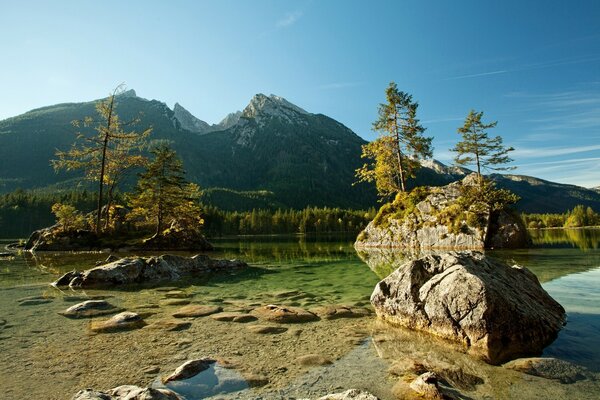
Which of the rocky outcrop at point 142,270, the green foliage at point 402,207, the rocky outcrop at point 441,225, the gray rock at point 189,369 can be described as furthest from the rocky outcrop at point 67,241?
the gray rock at point 189,369

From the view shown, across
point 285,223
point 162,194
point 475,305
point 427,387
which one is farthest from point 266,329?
point 285,223

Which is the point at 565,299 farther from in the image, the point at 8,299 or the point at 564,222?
the point at 564,222

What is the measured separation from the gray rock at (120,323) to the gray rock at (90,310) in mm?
1285

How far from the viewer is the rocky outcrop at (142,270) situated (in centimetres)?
1778

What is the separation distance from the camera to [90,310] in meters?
12.1

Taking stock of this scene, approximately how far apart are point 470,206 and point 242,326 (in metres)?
34.9

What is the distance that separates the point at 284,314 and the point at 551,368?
23.8 ft

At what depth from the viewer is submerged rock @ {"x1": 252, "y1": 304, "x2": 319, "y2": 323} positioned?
11000mm

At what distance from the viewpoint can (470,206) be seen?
37938 millimetres

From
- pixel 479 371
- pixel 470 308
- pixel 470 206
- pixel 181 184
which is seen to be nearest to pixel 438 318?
pixel 470 308

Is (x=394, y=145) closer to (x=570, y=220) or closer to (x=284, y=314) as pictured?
(x=284, y=314)

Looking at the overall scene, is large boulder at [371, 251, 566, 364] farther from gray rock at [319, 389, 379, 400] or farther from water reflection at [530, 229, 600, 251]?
water reflection at [530, 229, 600, 251]

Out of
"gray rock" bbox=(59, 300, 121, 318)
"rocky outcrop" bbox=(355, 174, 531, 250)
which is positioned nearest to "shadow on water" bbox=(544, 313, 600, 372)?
"gray rock" bbox=(59, 300, 121, 318)

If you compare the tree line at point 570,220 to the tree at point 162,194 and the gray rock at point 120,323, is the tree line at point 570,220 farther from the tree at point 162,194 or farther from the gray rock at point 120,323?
the gray rock at point 120,323
